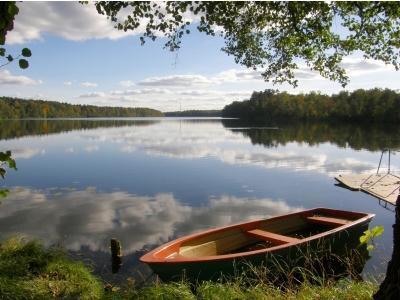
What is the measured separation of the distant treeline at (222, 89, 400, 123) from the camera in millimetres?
88812

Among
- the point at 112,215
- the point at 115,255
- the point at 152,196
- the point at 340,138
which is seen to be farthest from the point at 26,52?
the point at 340,138

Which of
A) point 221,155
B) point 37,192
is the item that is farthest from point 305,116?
point 37,192

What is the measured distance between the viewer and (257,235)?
10562mm

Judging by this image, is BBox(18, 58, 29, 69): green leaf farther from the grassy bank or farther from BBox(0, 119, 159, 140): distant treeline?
BBox(0, 119, 159, 140): distant treeline

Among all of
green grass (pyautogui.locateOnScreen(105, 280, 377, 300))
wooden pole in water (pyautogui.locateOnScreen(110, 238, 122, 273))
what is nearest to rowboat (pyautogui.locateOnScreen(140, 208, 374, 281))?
green grass (pyautogui.locateOnScreen(105, 280, 377, 300))

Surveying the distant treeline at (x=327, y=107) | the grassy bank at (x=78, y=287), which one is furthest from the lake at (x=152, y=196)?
the distant treeline at (x=327, y=107)

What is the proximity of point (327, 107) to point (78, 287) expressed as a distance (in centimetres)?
11883

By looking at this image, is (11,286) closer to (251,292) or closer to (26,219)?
(251,292)

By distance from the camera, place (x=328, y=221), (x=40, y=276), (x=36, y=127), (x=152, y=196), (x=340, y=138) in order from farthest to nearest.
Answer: (x=36, y=127)
(x=340, y=138)
(x=152, y=196)
(x=328, y=221)
(x=40, y=276)

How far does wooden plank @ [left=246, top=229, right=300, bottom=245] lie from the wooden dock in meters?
10.7

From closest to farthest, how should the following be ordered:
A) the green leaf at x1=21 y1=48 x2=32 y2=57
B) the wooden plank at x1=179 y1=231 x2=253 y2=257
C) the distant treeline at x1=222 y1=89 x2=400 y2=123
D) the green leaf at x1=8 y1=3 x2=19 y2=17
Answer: the green leaf at x1=21 y1=48 x2=32 y2=57
the green leaf at x1=8 y1=3 x2=19 y2=17
the wooden plank at x1=179 y1=231 x2=253 y2=257
the distant treeline at x1=222 y1=89 x2=400 y2=123

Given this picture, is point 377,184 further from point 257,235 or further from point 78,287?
point 78,287

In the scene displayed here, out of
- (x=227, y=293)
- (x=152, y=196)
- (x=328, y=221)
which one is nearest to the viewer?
(x=227, y=293)

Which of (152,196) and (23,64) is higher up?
(23,64)
